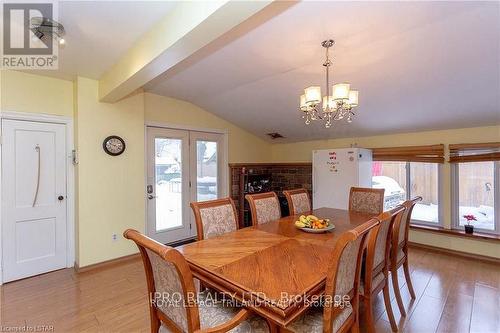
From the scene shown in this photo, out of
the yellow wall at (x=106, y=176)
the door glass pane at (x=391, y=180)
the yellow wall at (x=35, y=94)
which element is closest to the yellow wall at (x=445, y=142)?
the door glass pane at (x=391, y=180)

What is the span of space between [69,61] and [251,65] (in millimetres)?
1877

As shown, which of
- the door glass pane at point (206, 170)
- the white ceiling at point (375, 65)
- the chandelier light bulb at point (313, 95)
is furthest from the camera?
the door glass pane at point (206, 170)

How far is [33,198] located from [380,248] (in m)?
3.67

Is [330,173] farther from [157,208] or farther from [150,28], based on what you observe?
[150,28]

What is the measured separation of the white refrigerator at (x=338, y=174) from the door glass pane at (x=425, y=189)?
0.69 m

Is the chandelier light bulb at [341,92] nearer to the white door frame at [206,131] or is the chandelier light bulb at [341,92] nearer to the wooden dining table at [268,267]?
the wooden dining table at [268,267]

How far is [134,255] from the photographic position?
11.1 ft

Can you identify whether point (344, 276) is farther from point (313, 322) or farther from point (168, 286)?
point (168, 286)

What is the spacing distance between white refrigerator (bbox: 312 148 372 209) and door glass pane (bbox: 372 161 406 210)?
0.38 metres

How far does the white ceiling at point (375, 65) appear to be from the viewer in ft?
5.97

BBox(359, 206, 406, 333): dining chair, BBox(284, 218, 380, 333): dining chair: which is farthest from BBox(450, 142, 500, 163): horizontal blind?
BBox(284, 218, 380, 333): dining chair

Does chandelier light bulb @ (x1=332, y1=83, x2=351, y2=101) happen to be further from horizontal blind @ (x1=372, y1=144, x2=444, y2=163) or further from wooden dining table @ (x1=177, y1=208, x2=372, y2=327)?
horizontal blind @ (x1=372, y1=144, x2=444, y2=163)

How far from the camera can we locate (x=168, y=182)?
392 centimetres

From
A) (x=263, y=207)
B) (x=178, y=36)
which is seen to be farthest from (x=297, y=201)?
(x=178, y=36)
